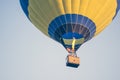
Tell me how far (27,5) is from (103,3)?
14.8ft

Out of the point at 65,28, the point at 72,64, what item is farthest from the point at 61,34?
the point at 72,64

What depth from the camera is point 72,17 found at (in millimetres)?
25344

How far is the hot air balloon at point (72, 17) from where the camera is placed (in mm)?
25297

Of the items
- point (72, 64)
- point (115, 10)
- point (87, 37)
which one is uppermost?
point (115, 10)

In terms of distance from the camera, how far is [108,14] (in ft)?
86.9

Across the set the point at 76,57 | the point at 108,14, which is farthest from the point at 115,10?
the point at 76,57

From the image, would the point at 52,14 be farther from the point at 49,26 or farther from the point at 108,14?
the point at 108,14

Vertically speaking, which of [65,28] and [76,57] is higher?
[65,28]

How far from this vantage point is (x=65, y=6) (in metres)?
25.3

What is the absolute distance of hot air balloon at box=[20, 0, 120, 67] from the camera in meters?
25.3

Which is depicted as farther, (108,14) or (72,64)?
(108,14)

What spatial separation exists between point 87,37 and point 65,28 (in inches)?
59.7

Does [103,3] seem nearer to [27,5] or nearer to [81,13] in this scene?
[81,13]

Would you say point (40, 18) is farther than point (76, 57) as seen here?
Yes
